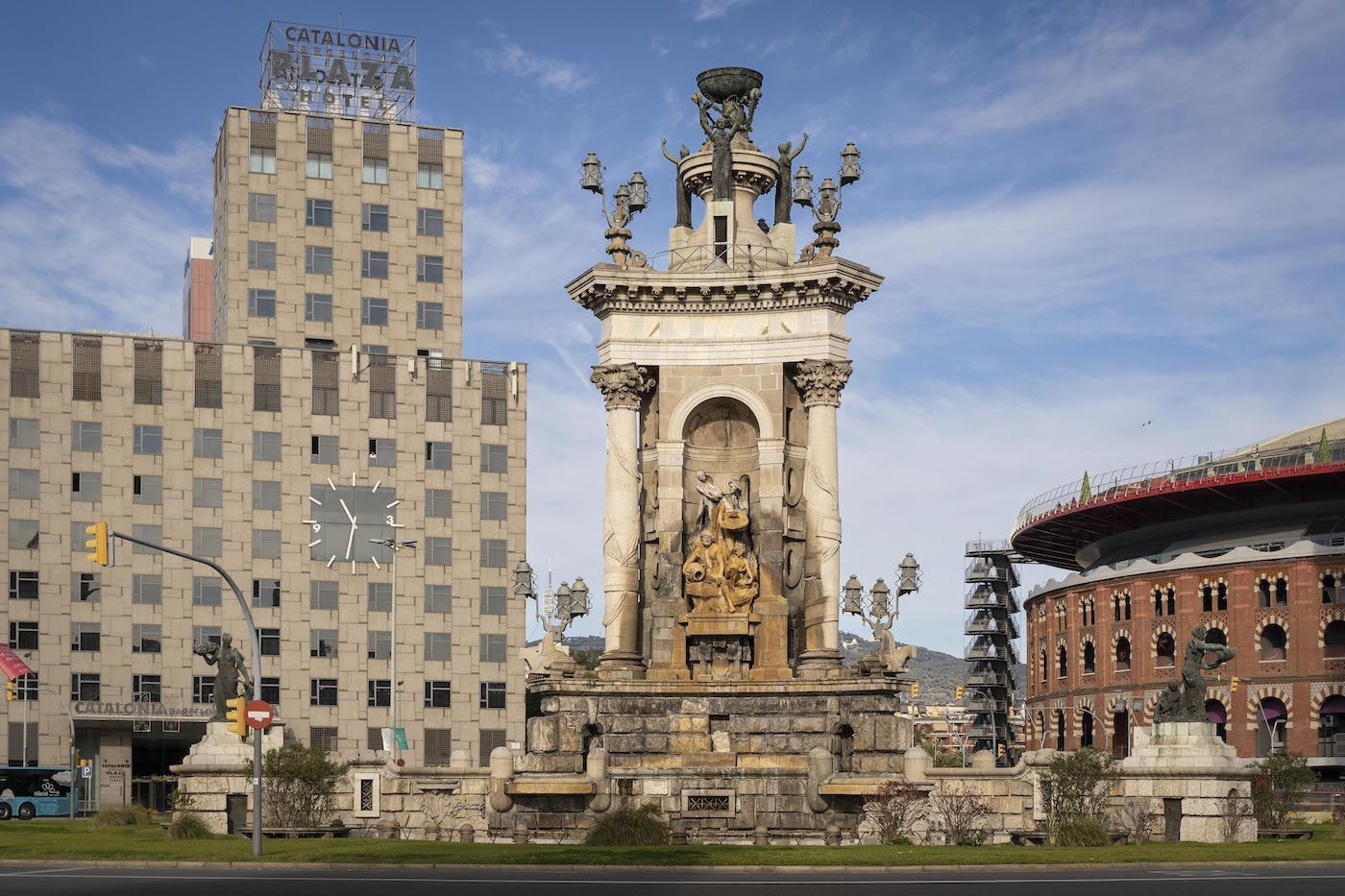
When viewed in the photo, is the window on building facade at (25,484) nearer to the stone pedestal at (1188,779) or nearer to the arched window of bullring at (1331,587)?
the stone pedestal at (1188,779)

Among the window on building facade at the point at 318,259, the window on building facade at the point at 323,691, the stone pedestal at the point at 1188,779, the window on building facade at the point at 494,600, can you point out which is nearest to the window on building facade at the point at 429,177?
the window on building facade at the point at 318,259

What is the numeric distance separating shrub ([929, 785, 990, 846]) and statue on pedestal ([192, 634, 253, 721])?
59.3 feet

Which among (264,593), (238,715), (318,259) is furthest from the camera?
(318,259)

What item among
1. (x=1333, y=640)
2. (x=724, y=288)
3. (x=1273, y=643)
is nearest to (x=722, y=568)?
(x=724, y=288)

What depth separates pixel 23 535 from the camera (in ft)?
347

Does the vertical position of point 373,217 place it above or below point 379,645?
above

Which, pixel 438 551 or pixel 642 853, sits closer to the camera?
pixel 642 853

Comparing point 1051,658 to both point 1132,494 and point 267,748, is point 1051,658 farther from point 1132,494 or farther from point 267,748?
point 267,748

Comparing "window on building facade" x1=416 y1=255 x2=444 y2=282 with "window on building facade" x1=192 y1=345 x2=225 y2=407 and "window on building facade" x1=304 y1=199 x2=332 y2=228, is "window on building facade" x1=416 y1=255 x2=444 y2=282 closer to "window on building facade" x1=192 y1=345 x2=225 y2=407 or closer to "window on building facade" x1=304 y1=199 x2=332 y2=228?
"window on building facade" x1=304 y1=199 x2=332 y2=228

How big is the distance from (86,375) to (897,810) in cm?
7666

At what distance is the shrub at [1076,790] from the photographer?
139 feet

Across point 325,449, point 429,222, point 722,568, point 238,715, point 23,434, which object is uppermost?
point 429,222

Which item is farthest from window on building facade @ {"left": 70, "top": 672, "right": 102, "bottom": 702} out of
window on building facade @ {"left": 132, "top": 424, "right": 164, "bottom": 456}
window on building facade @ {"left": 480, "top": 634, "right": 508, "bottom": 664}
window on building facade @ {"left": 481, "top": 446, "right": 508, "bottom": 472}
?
window on building facade @ {"left": 481, "top": 446, "right": 508, "bottom": 472}

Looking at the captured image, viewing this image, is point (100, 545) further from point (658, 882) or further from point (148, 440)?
point (148, 440)
